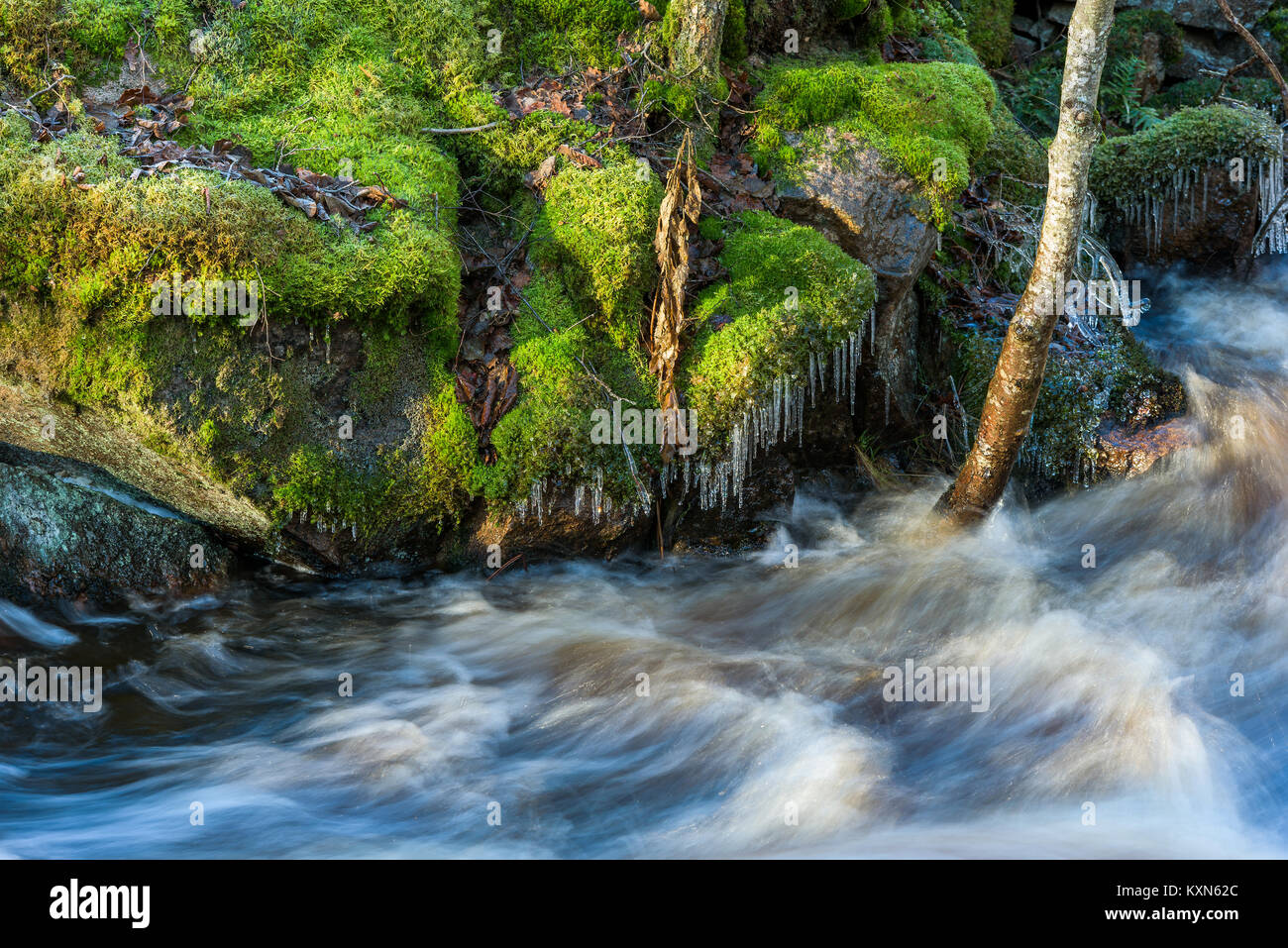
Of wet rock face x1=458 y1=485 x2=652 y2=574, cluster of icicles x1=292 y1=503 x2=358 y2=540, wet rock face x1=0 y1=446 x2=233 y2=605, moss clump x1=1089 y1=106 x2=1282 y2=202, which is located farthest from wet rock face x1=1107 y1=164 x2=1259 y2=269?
wet rock face x1=0 y1=446 x2=233 y2=605

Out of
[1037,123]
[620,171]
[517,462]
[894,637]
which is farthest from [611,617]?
[1037,123]

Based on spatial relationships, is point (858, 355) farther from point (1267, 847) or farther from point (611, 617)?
point (1267, 847)

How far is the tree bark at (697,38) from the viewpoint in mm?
7340

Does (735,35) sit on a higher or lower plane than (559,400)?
higher

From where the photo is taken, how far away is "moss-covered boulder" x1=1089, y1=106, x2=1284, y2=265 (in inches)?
367

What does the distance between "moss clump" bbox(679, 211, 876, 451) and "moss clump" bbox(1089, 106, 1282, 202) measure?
13.2 feet

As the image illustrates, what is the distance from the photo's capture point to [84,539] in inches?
255

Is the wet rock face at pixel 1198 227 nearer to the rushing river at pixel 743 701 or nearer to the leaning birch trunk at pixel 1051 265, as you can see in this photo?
the rushing river at pixel 743 701

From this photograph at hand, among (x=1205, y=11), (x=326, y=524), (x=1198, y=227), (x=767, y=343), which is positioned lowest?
(x=326, y=524)

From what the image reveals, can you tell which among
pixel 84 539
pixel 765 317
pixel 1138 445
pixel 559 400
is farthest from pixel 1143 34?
pixel 84 539

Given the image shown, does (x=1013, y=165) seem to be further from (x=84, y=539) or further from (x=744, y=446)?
(x=84, y=539)

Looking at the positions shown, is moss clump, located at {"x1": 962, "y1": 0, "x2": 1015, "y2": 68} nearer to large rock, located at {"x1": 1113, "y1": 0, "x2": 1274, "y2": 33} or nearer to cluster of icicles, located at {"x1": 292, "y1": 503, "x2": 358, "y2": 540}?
large rock, located at {"x1": 1113, "y1": 0, "x2": 1274, "y2": 33}

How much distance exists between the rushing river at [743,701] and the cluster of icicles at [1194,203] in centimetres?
243

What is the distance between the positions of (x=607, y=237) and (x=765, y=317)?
1.14 m
